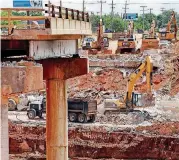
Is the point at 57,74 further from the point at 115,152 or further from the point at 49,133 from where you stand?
the point at 115,152

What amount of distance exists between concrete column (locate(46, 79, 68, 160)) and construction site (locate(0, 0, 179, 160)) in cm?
4

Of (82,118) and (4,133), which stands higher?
(4,133)

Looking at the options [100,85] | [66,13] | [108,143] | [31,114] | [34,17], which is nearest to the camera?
[34,17]

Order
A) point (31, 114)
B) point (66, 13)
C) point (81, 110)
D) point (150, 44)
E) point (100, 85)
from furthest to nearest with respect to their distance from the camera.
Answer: point (150, 44) < point (100, 85) < point (31, 114) < point (81, 110) < point (66, 13)

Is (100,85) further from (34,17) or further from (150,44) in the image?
(34,17)

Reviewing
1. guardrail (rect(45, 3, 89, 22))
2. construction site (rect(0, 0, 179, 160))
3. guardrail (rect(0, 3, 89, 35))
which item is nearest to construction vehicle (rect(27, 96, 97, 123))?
construction site (rect(0, 0, 179, 160))

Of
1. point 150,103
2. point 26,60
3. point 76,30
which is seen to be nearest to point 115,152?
point 150,103

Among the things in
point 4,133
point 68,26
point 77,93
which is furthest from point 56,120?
point 77,93

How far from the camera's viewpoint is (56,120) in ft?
73.9

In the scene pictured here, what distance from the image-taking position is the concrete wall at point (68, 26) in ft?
53.9

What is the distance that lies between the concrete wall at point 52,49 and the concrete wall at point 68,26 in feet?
2.35

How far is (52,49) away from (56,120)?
4.12 metres

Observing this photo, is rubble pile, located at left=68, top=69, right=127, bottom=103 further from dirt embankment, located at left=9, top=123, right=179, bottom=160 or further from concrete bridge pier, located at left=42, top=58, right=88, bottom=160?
concrete bridge pier, located at left=42, top=58, right=88, bottom=160

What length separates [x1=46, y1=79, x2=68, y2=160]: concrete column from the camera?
73.6 ft
